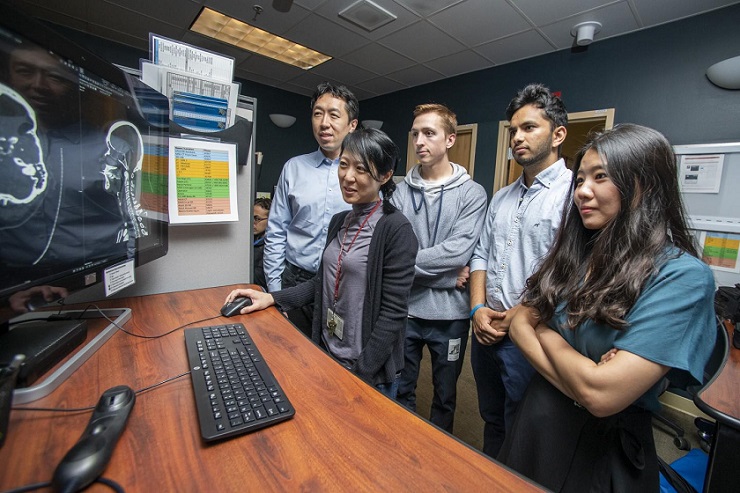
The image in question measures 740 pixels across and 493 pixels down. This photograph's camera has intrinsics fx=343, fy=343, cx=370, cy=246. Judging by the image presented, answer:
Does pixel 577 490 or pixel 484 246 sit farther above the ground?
pixel 484 246

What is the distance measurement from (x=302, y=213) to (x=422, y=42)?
9.24 feet

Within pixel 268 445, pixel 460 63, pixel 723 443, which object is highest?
pixel 460 63

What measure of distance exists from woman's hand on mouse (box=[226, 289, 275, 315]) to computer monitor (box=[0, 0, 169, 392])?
0.28 metres

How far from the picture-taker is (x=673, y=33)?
9.39 ft

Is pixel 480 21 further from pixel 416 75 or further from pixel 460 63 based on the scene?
pixel 416 75

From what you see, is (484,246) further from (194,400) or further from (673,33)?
(673,33)

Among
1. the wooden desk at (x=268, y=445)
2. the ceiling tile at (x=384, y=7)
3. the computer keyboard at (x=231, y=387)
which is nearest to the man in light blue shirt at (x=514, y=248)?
the wooden desk at (x=268, y=445)

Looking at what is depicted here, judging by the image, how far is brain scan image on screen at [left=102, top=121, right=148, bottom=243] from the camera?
773 mm

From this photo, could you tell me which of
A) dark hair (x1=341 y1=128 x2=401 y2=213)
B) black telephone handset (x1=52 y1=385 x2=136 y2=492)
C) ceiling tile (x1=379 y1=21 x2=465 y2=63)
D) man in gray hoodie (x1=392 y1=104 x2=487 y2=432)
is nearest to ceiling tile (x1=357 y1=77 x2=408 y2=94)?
ceiling tile (x1=379 y1=21 x2=465 y2=63)

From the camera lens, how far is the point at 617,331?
81cm

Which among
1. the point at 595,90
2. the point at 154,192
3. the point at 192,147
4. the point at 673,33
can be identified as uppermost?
the point at 673,33

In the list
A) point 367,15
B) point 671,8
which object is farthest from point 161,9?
point 671,8

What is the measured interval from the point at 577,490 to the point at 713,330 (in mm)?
483

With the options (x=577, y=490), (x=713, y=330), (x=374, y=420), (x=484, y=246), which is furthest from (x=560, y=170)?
(x=374, y=420)
